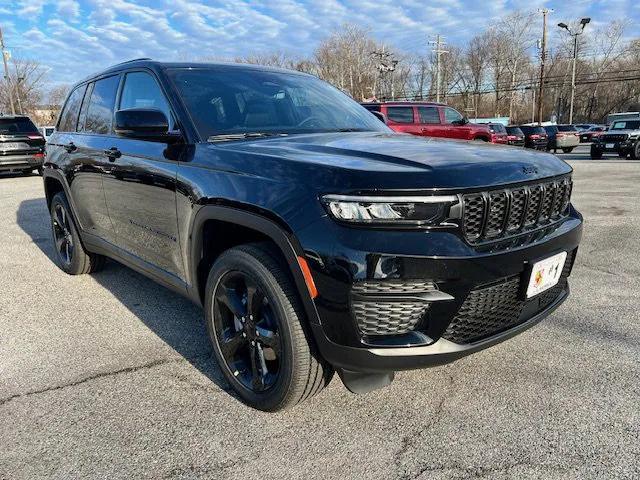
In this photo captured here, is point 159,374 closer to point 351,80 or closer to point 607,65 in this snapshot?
point 351,80

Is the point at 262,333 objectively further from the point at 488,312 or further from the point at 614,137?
the point at 614,137

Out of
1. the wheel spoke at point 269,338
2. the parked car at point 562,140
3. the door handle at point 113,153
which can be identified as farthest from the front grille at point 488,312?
the parked car at point 562,140

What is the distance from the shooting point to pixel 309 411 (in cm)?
261

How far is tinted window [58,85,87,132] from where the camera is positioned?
4727 mm

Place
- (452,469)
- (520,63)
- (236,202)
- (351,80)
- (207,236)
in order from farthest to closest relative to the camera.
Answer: (520,63), (351,80), (207,236), (236,202), (452,469)

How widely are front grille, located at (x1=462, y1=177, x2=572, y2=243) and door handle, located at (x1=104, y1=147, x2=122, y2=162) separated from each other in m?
2.50

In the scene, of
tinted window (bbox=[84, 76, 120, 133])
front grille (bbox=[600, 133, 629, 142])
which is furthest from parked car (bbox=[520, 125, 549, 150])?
tinted window (bbox=[84, 76, 120, 133])

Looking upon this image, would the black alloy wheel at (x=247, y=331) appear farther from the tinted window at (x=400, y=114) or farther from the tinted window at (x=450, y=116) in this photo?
the tinted window at (x=450, y=116)

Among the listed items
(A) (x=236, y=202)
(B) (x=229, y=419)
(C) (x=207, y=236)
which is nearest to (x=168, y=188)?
(C) (x=207, y=236)

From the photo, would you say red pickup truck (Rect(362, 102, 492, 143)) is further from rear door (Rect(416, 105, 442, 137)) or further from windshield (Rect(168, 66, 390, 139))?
windshield (Rect(168, 66, 390, 139))

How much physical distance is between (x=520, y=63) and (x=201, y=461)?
8173 cm

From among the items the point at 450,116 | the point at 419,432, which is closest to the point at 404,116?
the point at 450,116

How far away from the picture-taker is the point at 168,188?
9.82 feet

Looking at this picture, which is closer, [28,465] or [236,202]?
[28,465]
